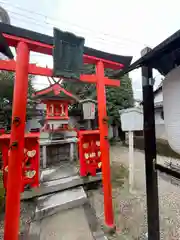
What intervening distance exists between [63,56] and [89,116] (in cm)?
622

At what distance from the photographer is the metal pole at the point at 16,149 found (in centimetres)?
185

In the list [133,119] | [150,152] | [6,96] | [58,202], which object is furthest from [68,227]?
[6,96]

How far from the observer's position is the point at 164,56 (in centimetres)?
134

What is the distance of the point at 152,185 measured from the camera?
55.0 inches

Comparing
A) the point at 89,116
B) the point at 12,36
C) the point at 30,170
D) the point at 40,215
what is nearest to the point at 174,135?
the point at 12,36

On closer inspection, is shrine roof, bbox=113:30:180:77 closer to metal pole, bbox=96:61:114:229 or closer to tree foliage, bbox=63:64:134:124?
metal pole, bbox=96:61:114:229

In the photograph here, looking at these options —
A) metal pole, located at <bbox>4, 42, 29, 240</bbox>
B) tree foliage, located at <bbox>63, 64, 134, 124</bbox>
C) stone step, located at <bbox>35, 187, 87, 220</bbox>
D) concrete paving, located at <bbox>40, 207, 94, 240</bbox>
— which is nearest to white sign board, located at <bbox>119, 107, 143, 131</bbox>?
stone step, located at <bbox>35, 187, 87, 220</bbox>

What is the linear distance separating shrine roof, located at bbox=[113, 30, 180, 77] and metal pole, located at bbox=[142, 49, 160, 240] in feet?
0.32

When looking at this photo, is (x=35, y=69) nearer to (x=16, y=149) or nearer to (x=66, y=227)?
(x=16, y=149)

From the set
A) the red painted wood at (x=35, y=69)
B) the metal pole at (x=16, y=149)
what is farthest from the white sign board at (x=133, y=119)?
the metal pole at (x=16, y=149)

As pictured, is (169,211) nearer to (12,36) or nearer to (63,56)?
(63,56)

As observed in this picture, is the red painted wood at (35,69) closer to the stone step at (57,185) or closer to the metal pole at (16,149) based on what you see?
the metal pole at (16,149)

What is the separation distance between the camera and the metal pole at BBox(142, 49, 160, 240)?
4.60 ft

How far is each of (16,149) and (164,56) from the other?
2103 millimetres
